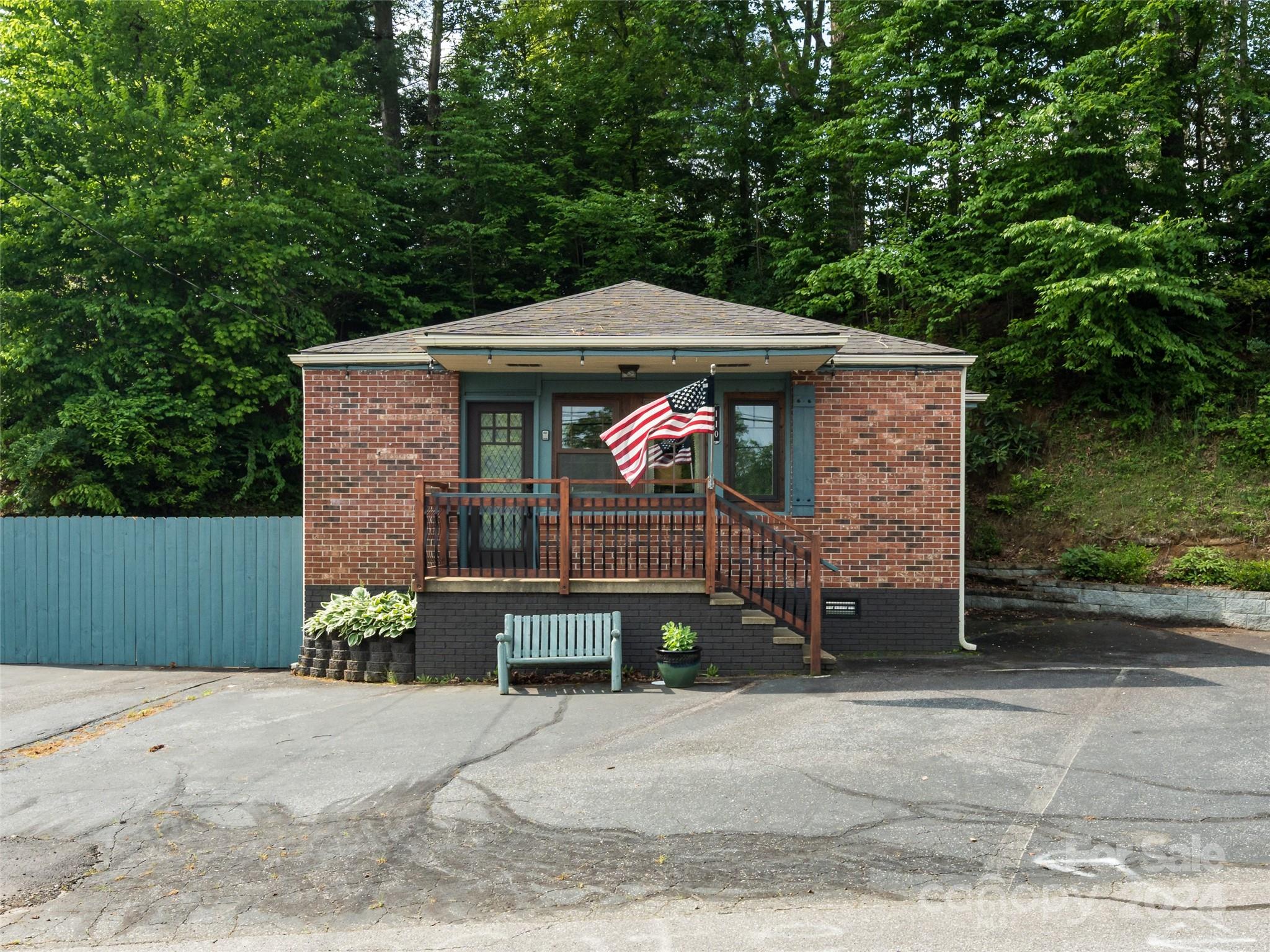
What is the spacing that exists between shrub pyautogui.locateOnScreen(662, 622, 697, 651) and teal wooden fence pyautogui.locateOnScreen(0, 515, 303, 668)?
5166mm

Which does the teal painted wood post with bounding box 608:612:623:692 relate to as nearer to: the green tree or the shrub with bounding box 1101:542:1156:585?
the shrub with bounding box 1101:542:1156:585

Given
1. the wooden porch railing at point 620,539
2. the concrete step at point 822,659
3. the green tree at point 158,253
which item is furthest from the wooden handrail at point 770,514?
the green tree at point 158,253

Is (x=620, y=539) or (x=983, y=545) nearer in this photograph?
(x=620, y=539)

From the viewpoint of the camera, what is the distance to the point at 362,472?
1138 cm

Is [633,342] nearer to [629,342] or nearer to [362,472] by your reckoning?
[629,342]

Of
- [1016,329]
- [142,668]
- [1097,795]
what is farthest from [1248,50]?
[142,668]

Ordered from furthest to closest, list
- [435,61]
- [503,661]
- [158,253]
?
[435,61]
[158,253]
[503,661]

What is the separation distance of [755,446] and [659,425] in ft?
8.01

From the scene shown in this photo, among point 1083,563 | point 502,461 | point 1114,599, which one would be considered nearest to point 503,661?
point 502,461

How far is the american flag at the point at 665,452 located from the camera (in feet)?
36.0

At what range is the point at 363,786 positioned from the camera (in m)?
6.30

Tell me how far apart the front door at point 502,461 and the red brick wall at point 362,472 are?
0.53m

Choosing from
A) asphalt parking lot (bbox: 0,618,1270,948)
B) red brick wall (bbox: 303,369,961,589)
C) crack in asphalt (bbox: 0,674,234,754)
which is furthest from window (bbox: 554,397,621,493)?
crack in asphalt (bbox: 0,674,234,754)

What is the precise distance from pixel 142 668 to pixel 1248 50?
20706 millimetres
